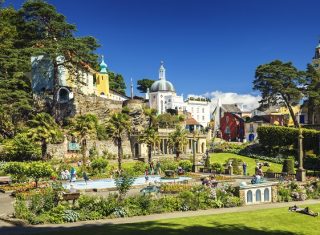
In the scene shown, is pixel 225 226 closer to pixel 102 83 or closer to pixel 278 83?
pixel 278 83

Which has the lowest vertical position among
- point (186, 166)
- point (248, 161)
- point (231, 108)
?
point (186, 166)

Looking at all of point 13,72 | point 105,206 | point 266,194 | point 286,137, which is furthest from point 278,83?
point 105,206

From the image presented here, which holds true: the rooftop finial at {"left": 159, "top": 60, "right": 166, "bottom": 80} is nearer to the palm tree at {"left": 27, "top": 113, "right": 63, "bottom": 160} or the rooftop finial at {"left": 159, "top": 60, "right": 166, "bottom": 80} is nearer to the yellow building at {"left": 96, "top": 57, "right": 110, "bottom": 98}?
the yellow building at {"left": 96, "top": 57, "right": 110, "bottom": 98}

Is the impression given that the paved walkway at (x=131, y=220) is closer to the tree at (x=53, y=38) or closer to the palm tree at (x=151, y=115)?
the tree at (x=53, y=38)

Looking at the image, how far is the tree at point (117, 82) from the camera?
110 m

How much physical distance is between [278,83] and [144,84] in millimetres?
64190

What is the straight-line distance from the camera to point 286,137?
62625mm

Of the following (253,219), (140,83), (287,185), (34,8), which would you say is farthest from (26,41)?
(140,83)

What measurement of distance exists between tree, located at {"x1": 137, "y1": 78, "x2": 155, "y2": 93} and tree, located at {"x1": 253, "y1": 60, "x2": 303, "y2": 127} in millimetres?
57883

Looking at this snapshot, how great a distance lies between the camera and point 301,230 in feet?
59.7

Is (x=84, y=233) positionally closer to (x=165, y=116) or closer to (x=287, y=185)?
(x=287, y=185)

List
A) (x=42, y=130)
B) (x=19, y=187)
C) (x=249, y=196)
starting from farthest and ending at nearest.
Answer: (x=42, y=130), (x=19, y=187), (x=249, y=196)

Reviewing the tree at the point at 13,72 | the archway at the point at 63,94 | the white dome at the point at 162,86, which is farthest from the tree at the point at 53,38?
the white dome at the point at 162,86

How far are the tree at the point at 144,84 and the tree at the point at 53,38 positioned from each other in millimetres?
69195
